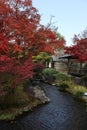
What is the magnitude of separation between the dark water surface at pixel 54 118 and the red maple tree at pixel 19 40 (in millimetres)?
2375

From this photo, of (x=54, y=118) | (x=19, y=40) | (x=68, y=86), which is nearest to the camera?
(x=54, y=118)

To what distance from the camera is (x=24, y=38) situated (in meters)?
16.4

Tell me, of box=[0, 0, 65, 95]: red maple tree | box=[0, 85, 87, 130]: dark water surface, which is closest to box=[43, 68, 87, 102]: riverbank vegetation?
box=[0, 85, 87, 130]: dark water surface

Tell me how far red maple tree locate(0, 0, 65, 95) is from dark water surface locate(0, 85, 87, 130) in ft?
7.79

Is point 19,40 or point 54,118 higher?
point 19,40

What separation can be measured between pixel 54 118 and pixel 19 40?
655cm

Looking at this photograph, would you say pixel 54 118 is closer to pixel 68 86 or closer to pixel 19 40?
pixel 19 40

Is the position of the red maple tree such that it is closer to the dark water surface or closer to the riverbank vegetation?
the dark water surface

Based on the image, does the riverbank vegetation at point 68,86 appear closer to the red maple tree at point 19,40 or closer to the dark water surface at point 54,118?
the dark water surface at point 54,118

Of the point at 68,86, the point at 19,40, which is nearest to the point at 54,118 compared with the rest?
the point at 19,40

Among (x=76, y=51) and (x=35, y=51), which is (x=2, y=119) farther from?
(x=76, y=51)

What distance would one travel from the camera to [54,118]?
14414mm

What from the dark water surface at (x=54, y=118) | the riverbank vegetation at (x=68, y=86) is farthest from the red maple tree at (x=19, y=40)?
the riverbank vegetation at (x=68, y=86)

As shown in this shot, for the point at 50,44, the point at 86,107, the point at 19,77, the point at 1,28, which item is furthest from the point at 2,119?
the point at 50,44
